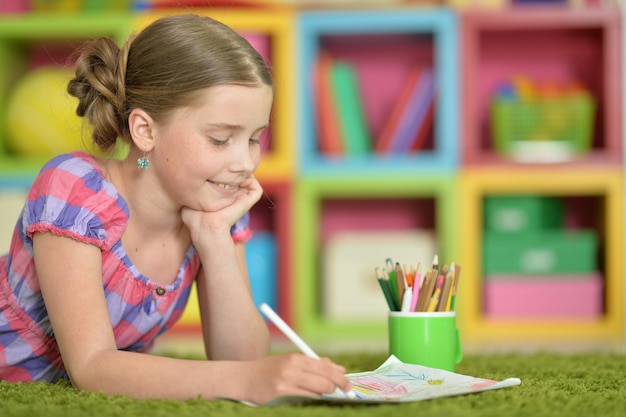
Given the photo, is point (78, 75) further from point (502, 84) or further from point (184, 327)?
point (502, 84)

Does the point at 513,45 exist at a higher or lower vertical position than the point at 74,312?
higher

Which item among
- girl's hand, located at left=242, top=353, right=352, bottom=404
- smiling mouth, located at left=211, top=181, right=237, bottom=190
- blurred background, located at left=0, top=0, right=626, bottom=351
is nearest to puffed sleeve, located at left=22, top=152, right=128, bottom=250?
smiling mouth, located at left=211, top=181, right=237, bottom=190

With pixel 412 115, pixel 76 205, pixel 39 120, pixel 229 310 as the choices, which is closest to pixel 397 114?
pixel 412 115

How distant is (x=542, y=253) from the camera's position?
2.55 m

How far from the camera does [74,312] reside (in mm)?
1012

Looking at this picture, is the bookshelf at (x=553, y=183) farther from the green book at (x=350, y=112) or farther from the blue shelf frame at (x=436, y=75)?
the green book at (x=350, y=112)

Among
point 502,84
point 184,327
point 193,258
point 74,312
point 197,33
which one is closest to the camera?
point 74,312

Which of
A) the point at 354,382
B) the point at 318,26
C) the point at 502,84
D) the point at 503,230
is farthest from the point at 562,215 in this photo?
the point at 354,382

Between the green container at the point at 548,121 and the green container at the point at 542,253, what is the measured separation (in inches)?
9.7

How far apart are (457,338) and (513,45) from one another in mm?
1793

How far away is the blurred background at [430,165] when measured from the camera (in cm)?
250

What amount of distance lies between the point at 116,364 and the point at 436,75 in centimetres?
178

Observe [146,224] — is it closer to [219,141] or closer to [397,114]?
[219,141]

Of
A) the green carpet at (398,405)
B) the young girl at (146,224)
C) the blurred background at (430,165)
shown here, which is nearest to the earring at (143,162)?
the young girl at (146,224)
